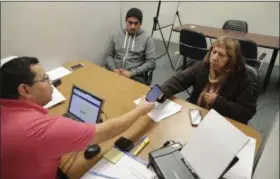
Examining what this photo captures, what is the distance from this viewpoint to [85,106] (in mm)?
1132

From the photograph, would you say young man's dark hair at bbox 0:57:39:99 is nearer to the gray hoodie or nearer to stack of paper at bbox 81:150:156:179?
stack of paper at bbox 81:150:156:179

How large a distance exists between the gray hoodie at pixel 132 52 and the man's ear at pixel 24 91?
4.58 feet

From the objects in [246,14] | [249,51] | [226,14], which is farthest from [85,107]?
[249,51]

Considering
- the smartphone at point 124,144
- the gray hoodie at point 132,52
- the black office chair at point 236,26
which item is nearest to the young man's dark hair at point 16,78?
the smartphone at point 124,144

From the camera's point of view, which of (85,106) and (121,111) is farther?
(121,111)

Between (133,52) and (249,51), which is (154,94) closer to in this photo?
(133,52)

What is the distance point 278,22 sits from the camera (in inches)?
28.8

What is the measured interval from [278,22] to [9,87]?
865 mm

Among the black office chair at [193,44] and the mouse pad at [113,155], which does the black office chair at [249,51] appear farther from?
the mouse pad at [113,155]

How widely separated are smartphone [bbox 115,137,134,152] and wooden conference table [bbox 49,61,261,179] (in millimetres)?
35

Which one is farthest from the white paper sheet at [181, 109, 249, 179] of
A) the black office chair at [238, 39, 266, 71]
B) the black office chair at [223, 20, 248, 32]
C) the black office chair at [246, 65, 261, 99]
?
the black office chair at [223, 20, 248, 32]

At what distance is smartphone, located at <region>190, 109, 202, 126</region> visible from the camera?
1.25 metres

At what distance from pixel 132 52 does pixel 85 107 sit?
1135 mm

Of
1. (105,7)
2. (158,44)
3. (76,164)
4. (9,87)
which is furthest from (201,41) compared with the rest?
(9,87)
